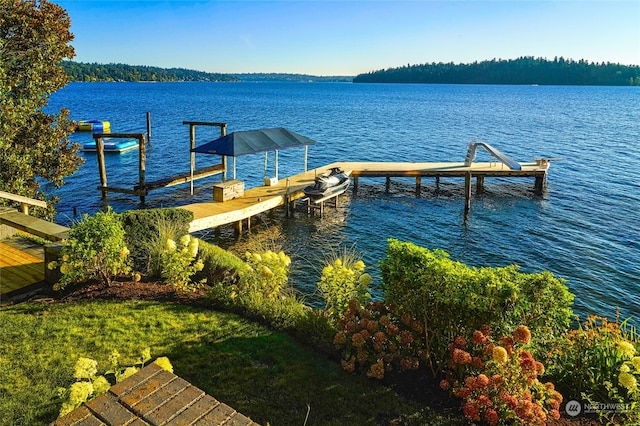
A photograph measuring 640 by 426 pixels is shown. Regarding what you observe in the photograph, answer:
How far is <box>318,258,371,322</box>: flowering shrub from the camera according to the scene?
23.5 ft

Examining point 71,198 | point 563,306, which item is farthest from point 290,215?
point 563,306

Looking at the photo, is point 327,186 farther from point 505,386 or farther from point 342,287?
point 505,386

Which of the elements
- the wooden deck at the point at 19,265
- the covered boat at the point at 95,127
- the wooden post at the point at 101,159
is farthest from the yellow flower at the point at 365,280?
the covered boat at the point at 95,127

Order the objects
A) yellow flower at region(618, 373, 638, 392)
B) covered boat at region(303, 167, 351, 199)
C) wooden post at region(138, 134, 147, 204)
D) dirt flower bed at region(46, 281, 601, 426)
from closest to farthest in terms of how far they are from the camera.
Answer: yellow flower at region(618, 373, 638, 392) < dirt flower bed at region(46, 281, 601, 426) < covered boat at region(303, 167, 351, 199) < wooden post at region(138, 134, 147, 204)

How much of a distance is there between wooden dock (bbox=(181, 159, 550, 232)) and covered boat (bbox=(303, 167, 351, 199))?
86cm

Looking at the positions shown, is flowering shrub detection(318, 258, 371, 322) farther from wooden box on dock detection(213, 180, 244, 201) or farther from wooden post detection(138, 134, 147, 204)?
wooden post detection(138, 134, 147, 204)

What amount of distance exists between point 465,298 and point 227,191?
1449 centimetres

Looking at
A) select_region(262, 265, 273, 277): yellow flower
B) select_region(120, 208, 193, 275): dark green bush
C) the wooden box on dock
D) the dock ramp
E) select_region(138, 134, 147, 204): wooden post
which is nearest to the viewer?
select_region(262, 265, 273, 277): yellow flower

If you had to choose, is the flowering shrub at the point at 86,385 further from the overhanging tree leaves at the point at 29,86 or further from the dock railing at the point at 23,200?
the overhanging tree leaves at the point at 29,86

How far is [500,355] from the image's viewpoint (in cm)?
486

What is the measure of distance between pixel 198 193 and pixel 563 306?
22.0 m

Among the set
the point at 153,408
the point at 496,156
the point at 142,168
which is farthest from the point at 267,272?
the point at 496,156

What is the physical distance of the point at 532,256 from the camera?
1681 centimetres

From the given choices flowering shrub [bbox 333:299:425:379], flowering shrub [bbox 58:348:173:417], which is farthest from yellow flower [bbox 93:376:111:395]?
flowering shrub [bbox 333:299:425:379]
